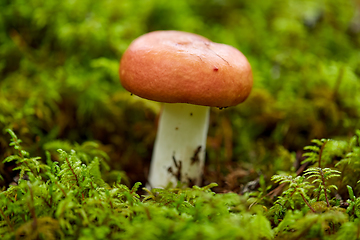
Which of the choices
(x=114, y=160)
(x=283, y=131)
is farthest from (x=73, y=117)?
(x=283, y=131)

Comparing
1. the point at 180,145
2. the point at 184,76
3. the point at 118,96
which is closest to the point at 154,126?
the point at 118,96

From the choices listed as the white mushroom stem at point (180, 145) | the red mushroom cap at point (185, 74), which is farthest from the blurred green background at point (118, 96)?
the red mushroom cap at point (185, 74)

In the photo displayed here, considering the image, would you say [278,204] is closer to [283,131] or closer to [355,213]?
[355,213]

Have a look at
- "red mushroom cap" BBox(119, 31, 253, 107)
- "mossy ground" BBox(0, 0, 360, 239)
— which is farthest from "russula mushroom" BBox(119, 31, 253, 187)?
"mossy ground" BBox(0, 0, 360, 239)

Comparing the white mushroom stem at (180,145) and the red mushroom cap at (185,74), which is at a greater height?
the red mushroom cap at (185,74)

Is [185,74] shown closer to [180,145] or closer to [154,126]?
[180,145]

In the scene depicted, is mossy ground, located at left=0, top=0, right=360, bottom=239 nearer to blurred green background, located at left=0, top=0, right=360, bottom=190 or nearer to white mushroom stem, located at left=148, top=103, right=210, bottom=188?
blurred green background, located at left=0, top=0, right=360, bottom=190

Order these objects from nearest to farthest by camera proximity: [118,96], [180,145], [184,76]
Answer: [184,76] → [180,145] → [118,96]

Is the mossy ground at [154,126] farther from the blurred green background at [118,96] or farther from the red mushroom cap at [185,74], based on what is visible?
the red mushroom cap at [185,74]
